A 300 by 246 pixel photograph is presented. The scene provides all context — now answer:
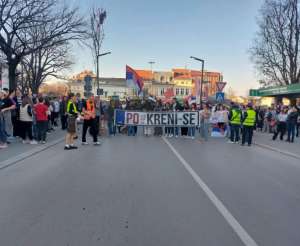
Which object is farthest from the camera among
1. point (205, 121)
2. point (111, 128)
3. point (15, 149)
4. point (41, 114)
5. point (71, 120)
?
point (111, 128)

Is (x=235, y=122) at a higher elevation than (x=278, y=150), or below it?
higher

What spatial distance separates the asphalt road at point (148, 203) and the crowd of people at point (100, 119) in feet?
12.0

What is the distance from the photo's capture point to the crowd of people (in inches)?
551

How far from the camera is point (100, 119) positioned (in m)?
19.0

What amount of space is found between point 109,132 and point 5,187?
A: 1228cm

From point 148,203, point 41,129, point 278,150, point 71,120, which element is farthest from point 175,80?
point 148,203

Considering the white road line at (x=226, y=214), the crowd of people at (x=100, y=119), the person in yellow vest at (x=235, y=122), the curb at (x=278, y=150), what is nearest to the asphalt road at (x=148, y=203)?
the white road line at (x=226, y=214)

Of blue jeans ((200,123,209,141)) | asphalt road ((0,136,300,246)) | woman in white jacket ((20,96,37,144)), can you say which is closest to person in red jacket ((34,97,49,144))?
woman in white jacket ((20,96,37,144))

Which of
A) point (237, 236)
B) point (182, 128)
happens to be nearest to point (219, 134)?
point (182, 128)

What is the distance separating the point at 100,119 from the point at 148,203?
1294 centimetres

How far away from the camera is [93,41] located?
36.2 m

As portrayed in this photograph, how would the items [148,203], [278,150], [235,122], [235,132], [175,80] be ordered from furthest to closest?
[175,80]
[235,132]
[235,122]
[278,150]
[148,203]

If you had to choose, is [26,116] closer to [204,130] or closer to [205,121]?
[205,121]

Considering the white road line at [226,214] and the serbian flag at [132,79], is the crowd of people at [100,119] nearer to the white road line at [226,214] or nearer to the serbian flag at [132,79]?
the serbian flag at [132,79]
